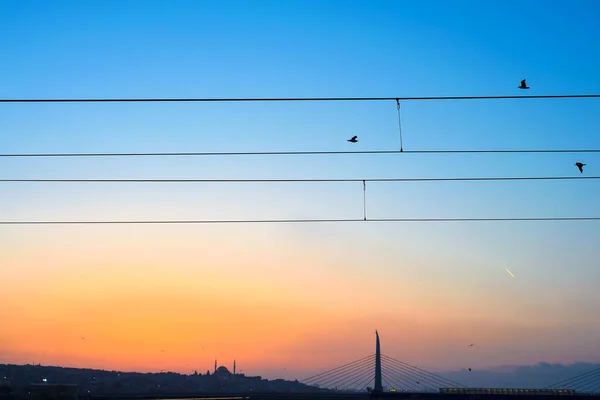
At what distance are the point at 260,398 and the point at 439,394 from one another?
119 ft

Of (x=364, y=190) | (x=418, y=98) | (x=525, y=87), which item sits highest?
(x=525, y=87)

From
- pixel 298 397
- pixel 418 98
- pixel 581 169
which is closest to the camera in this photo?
pixel 418 98

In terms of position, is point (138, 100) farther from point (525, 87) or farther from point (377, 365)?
point (377, 365)

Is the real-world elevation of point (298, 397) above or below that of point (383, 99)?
below

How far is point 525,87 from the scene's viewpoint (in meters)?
30.4

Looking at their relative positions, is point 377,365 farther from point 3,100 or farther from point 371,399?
point 3,100

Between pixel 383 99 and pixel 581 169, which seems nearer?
pixel 383 99

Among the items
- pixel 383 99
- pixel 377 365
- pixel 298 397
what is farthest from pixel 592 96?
pixel 377 365

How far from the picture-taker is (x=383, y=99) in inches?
1001

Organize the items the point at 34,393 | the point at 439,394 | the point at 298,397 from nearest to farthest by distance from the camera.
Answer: the point at 34,393
the point at 439,394
the point at 298,397

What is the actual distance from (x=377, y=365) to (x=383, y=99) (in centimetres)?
15196

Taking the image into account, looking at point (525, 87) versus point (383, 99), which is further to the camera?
point (525, 87)

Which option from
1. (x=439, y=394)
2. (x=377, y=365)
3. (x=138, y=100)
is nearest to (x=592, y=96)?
(x=138, y=100)

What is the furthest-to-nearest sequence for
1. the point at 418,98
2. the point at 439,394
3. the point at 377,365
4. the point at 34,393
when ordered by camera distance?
the point at 377,365, the point at 439,394, the point at 34,393, the point at 418,98
